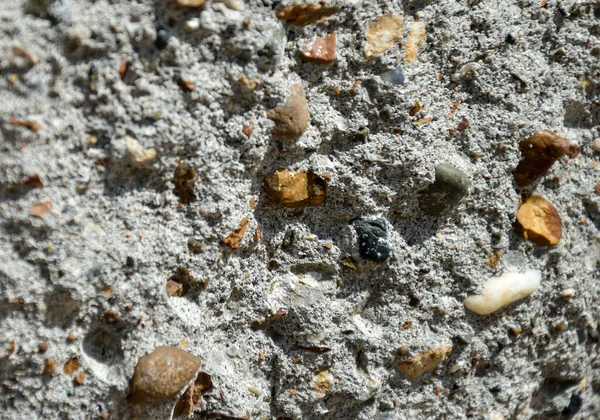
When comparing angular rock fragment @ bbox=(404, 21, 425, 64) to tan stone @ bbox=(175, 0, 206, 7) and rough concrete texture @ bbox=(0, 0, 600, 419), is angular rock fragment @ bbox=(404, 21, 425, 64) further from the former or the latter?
tan stone @ bbox=(175, 0, 206, 7)

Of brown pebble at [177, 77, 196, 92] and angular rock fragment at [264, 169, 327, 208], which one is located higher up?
brown pebble at [177, 77, 196, 92]

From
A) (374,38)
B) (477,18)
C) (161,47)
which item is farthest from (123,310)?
(477,18)

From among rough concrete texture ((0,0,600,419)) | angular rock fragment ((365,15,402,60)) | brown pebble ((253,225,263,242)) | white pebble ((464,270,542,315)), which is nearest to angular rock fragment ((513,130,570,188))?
rough concrete texture ((0,0,600,419))

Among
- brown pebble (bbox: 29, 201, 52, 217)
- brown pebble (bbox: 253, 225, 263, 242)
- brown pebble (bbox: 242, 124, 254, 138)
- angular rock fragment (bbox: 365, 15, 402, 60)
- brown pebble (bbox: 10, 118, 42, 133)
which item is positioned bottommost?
brown pebble (bbox: 253, 225, 263, 242)

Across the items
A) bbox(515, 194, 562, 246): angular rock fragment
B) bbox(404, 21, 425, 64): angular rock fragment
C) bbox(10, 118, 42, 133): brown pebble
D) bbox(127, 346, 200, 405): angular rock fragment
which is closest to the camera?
bbox(10, 118, 42, 133): brown pebble

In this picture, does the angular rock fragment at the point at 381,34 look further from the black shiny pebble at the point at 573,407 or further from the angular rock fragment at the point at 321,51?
the black shiny pebble at the point at 573,407

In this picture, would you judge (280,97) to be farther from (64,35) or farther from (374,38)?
(64,35)

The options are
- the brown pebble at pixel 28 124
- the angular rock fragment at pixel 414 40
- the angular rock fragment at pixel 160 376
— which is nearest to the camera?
the brown pebble at pixel 28 124

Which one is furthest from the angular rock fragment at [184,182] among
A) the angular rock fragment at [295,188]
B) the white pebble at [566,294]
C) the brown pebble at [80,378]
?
the white pebble at [566,294]
